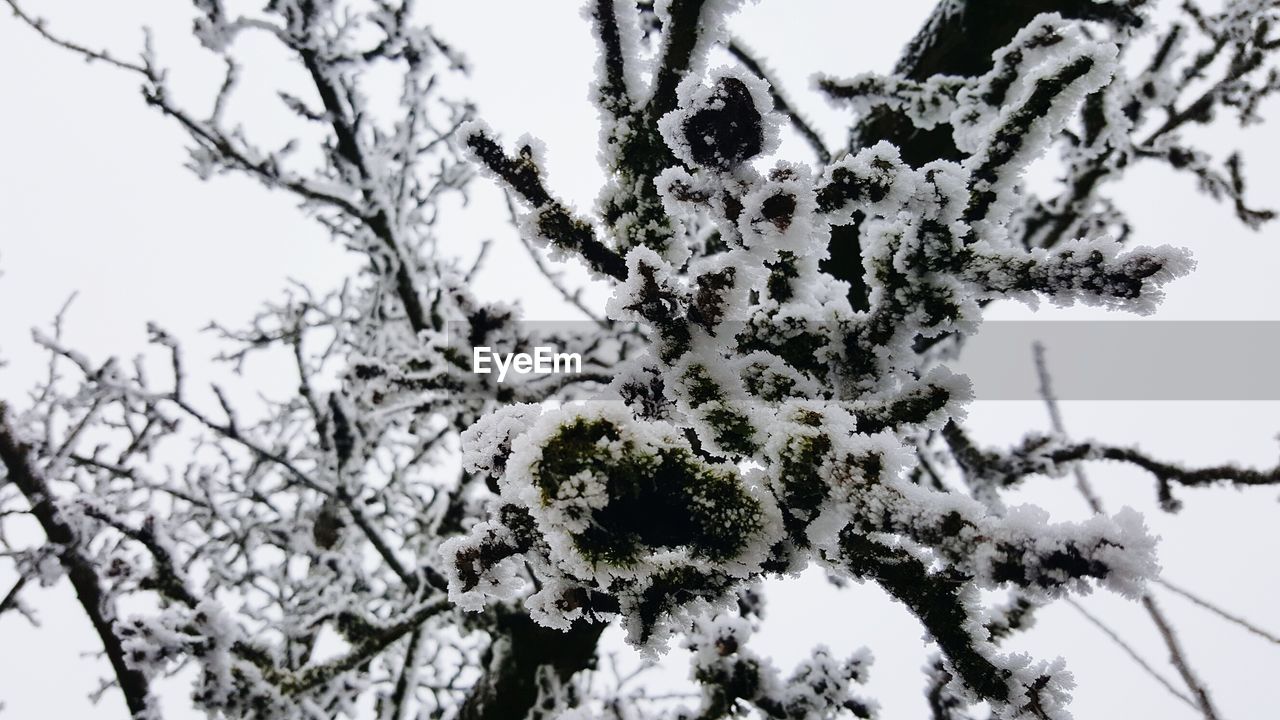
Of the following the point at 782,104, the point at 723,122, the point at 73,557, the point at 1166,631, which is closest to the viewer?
the point at 723,122

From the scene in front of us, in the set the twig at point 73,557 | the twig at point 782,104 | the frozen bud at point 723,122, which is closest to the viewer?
the frozen bud at point 723,122

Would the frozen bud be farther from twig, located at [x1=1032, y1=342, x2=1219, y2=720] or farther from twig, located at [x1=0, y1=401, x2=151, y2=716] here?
twig, located at [x1=0, y1=401, x2=151, y2=716]

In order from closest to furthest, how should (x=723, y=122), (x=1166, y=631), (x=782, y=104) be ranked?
(x=723, y=122)
(x=1166, y=631)
(x=782, y=104)

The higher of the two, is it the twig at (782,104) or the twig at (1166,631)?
the twig at (782,104)

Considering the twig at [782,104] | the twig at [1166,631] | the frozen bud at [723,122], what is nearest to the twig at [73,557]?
the frozen bud at [723,122]

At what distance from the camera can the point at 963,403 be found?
3.72ft

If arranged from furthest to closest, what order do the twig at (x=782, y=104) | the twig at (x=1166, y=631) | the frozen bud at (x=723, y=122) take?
1. the twig at (x=782, y=104)
2. the twig at (x=1166, y=631)
3. the frozen bud at (x=723, y=122)

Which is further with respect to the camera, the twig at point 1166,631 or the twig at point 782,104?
the twig at point 782,104

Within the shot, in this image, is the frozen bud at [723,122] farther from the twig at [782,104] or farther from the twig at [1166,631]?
the twig at [782,104]

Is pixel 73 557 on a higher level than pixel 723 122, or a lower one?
higher

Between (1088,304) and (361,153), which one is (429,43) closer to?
(361,153)

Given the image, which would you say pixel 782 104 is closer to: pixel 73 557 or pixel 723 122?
pixel 723 122

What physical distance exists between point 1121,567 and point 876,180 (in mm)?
678

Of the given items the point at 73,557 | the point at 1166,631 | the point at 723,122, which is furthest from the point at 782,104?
the point at 73,557
